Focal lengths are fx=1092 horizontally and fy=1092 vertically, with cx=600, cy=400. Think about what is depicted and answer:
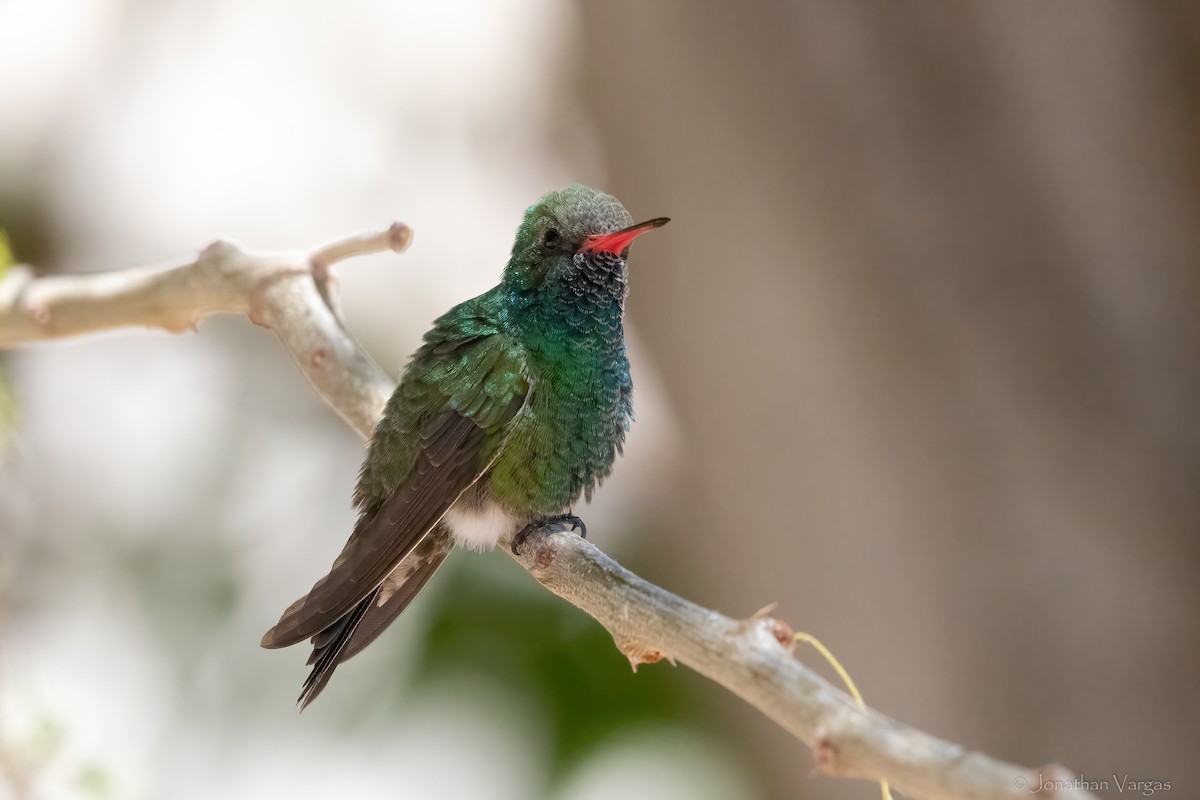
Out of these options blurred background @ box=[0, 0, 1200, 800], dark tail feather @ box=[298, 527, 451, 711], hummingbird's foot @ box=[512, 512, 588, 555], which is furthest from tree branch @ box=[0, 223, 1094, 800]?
blurred background @ box=[0, 0, 1200, 800]

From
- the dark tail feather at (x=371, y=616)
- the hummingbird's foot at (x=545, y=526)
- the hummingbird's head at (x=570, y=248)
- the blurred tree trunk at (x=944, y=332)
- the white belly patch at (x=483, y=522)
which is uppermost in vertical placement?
the blurred tree trunk at (x=944, y=332)

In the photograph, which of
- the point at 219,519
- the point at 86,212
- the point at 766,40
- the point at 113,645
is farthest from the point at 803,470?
the point at 86,212

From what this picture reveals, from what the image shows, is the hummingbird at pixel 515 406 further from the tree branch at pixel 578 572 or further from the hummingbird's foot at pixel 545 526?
the tree branch at pixel 578 572

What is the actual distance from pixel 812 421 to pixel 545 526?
1483mm

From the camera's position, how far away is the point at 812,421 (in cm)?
281

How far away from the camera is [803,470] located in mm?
2779

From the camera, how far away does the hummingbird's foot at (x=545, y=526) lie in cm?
146

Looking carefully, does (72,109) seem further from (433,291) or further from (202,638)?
(202,638)

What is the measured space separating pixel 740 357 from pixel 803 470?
33cm

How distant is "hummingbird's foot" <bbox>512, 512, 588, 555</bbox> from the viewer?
1457mm

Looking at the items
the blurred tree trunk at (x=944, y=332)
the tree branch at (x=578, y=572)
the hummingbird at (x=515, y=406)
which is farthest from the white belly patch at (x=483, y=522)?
the blurred tree trunk at (x=944, y=332)

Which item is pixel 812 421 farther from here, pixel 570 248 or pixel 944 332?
pixel 570 248

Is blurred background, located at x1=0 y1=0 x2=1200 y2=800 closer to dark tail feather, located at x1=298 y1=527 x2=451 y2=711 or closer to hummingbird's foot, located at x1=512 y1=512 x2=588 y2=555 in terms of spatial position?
hummingbird's foot, located at x1=512 y1=512 x2=588 y2=555

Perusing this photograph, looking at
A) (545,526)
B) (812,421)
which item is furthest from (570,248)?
(812,421)
